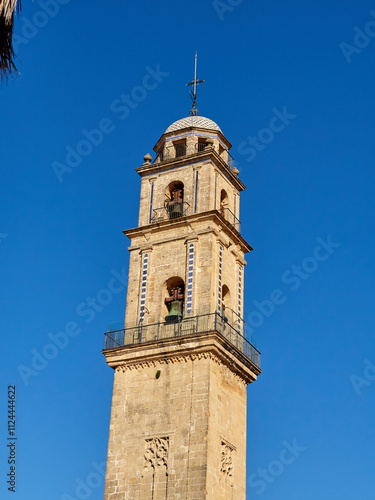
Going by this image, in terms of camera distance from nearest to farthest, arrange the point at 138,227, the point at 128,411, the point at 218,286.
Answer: the point at 128,411
the point at 218,286
the point at 138,227

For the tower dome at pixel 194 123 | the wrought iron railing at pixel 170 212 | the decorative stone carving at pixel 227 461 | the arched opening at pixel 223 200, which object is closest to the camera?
the decorative stone carving at pixel 227 461

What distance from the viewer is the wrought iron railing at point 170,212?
35.4 m

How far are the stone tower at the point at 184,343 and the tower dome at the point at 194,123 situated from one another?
0.45 m

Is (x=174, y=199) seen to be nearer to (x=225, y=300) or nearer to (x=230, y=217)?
(x=230, y=217)

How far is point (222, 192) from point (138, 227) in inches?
172

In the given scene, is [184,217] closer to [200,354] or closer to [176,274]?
[176,274]

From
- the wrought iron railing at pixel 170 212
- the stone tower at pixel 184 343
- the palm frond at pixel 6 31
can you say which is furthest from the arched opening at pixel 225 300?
the palm frond at pixel 6 31

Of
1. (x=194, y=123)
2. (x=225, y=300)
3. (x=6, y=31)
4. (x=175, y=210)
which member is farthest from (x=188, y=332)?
(x=6, y=31)

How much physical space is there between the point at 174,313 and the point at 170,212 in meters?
5.24

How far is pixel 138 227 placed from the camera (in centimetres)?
3562

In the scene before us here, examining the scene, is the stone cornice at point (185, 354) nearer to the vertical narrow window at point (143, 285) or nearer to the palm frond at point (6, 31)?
the vertical narrow window at point (143, 285)

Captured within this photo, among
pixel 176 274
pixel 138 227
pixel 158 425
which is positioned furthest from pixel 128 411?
pixel 138 227

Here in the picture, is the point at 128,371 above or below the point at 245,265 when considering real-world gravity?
below

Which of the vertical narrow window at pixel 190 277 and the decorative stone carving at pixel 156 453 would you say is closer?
the decorative stone carving at pixel 156 453
